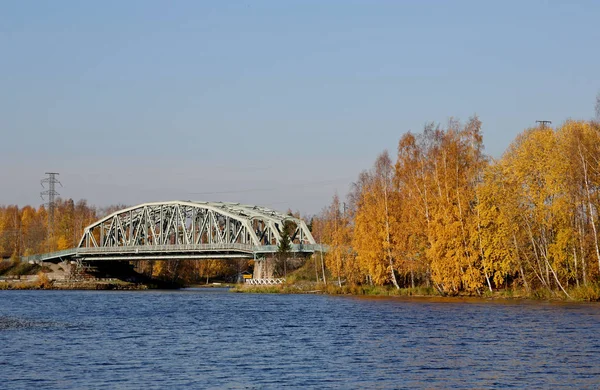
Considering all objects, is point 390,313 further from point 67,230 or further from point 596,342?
point 67,230

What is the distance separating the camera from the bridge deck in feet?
370

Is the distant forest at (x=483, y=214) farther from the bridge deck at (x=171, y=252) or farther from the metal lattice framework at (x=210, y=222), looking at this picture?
the metal lattice framework at (x=210, y=222)

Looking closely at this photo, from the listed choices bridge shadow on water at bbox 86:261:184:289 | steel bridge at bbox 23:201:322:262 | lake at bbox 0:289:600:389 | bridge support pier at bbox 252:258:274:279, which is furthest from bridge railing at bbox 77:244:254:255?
lake at bbox 0:289:600:389

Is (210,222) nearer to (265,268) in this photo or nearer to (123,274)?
(265,268)

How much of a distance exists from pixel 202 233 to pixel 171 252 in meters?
7.76

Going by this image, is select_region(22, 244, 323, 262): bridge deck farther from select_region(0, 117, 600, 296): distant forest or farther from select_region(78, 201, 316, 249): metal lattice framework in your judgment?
select_region(0, 117, 600, 296): distant forest

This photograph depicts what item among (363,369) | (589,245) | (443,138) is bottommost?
(363,369)

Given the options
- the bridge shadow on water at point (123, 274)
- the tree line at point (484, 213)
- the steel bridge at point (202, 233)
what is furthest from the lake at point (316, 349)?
the bridge shadow on water at point (123, 274)

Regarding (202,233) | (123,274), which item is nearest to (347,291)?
(202,233)

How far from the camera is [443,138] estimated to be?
7169cm

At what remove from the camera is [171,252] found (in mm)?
125000

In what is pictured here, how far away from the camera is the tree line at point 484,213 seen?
193ft

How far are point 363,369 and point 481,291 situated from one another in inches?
1686

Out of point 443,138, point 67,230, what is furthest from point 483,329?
point 67,230
